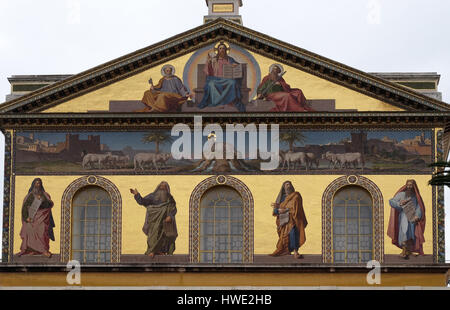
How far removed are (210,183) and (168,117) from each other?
261cm

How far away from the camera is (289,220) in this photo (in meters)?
40.2

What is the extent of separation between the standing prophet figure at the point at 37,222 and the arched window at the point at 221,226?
505 cm

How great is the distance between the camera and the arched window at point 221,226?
132 feet

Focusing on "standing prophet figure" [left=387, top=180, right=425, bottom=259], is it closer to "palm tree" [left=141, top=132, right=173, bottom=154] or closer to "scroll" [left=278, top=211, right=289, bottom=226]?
"scroll" [left=278, top=211, right=289, bottom=226]

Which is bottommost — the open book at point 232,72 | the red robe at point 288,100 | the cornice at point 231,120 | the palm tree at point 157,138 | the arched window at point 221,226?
the arched window at point 221,226

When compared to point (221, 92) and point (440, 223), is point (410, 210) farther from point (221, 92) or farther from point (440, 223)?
point (221, 92)

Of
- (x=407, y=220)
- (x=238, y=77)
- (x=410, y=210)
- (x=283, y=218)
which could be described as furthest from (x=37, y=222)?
(x=410, y=210)

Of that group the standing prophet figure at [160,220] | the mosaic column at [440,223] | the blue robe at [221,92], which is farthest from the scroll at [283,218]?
the mosaic column at [440,223]

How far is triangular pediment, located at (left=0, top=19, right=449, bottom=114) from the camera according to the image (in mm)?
40875

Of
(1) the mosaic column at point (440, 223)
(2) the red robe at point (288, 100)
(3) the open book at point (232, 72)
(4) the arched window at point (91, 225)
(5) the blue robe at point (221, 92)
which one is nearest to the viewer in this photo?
(1) the mosaic column at point (440, 223)

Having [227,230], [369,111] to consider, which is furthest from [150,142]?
[369,111]

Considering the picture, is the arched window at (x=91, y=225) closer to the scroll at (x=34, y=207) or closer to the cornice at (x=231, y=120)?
the scroll at (x=34, y=207)

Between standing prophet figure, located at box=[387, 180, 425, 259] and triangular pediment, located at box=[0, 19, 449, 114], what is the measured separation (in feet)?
9.31
